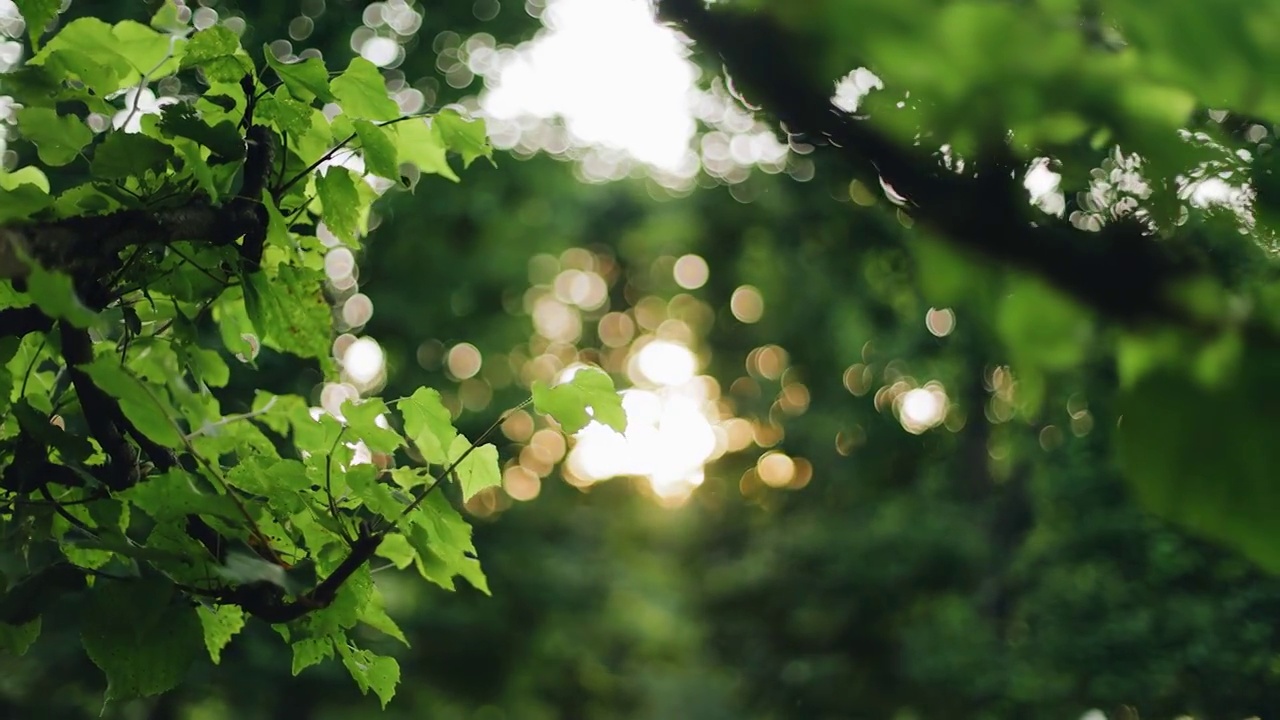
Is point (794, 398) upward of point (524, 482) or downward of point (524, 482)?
downward

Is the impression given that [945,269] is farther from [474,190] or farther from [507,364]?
[507,364]

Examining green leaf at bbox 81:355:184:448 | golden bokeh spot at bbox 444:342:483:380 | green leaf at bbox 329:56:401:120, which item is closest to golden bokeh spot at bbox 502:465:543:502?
golden bokeh spot at bbox 444:342:483:380

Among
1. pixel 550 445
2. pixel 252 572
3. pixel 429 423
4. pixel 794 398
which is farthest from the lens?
pixel 794 398

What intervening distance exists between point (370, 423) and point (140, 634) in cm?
46

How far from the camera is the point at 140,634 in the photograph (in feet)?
4.46

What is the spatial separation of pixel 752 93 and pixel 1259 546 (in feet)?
1.39

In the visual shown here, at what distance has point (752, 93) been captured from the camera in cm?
62

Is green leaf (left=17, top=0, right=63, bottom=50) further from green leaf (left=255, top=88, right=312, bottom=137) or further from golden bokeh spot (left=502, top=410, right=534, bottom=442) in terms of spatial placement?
golden bokeh spot (left=502, top=410, right=534, bottom=442)

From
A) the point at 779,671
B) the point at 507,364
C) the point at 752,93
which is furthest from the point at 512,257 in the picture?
the point at 752,93

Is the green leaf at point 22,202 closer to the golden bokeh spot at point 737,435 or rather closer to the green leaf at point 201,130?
the green leaf at point 201,130

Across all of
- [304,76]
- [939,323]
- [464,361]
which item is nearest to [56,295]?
[304,76]

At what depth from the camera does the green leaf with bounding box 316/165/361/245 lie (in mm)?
1646

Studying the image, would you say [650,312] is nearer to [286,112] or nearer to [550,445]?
[550,445]

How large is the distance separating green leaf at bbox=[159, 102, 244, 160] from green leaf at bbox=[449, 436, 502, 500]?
0.62 m
